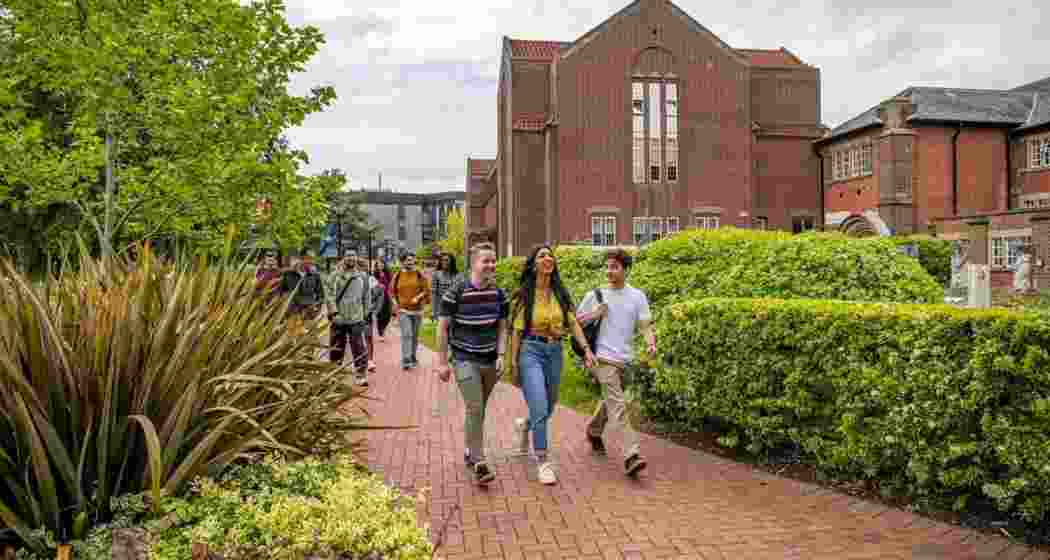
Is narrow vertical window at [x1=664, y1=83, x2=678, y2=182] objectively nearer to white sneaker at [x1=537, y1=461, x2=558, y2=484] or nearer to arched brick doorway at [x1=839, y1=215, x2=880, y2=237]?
arched brick doorway at [x1=839, y1=215, x2=880, y2=237]

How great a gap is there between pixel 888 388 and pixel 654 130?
39.0 m

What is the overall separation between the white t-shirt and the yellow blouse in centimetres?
43

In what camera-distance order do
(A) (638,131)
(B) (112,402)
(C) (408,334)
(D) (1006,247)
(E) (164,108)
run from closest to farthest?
(B) (112,402) < (E) (164,108) < (C) (408,334) < (D) (1006,247) < (A) (638,131)

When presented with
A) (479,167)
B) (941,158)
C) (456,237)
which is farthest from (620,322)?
(456,237)

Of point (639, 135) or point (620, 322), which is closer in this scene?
point (620, 322)

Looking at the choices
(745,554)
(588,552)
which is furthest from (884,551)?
(588,552)

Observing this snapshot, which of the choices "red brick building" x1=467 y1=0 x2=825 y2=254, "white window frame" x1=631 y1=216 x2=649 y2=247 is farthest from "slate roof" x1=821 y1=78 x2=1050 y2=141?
"white window frame" x1=631 y1=216 x2=649 y2=247

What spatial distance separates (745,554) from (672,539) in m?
0.44

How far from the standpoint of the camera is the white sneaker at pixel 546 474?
19.0ft

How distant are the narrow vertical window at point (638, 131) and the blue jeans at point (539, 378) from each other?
1461 inches

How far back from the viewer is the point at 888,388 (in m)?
5.18

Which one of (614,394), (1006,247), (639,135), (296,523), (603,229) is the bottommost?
(614,394)

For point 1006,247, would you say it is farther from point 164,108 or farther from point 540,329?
point 164,108

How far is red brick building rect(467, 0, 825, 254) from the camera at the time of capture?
41.4 meters
